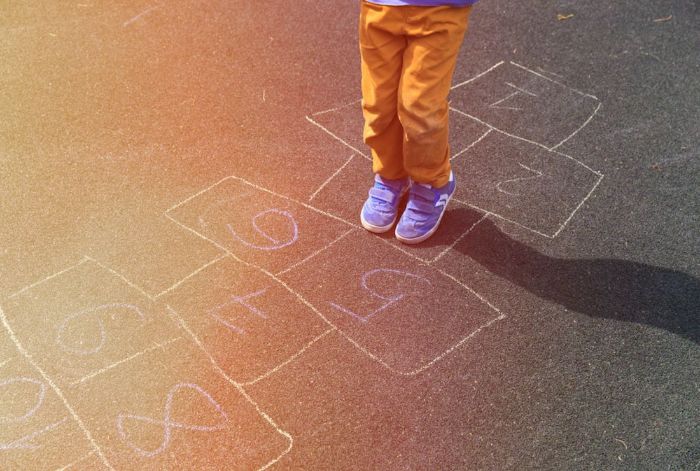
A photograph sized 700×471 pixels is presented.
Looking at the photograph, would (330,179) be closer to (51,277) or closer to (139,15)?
(51,277)

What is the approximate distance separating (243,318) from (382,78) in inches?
28.5

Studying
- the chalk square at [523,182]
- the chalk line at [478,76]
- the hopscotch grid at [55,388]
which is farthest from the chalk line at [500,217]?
the hopscotch grid at [55,388]

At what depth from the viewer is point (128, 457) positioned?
1.54 metres

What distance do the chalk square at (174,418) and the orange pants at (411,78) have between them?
78cm

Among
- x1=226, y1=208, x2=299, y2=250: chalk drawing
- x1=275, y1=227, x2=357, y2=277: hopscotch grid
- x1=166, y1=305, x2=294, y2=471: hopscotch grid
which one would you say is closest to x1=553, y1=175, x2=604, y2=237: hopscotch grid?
x1=275, y1=227, x2=357, y2=277: hopscotch grid

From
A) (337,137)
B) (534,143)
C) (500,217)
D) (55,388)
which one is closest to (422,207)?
(500,217)

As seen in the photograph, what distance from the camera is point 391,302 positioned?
6.24ft

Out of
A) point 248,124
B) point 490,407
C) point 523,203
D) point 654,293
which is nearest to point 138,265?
point 248,124

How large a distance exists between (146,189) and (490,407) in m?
1.23

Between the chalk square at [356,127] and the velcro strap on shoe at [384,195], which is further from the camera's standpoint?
the chalk square at [356,127]

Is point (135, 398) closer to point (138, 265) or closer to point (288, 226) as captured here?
point (138, 265)

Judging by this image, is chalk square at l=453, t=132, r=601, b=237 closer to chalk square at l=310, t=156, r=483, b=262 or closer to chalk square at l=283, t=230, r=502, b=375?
chalk square at l=310, t=156, r=483, b=262

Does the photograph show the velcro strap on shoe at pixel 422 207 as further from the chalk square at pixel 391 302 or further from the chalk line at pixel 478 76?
the chalk line at pixel 478 76

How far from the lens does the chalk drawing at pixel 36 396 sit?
5.26 ft
